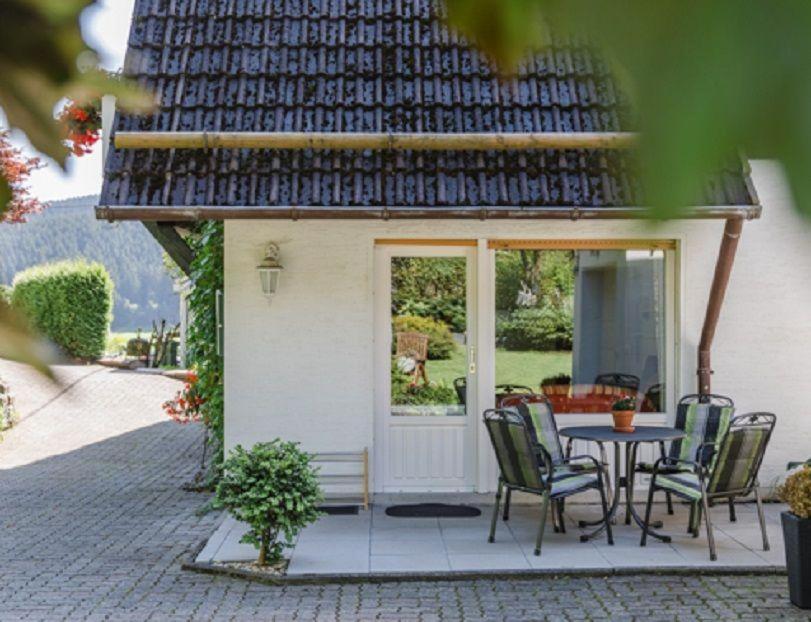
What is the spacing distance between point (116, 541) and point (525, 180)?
4877mm

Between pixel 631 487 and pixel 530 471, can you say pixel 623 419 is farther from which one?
pixel 530 471

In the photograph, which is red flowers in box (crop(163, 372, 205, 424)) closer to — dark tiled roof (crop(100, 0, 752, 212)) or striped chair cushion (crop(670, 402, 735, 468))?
dark tiled roof (crop(100, 0, 752, 212))

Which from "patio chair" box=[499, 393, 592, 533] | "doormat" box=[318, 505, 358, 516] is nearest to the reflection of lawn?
"patio chair" box=[499, 393, 592, 533]

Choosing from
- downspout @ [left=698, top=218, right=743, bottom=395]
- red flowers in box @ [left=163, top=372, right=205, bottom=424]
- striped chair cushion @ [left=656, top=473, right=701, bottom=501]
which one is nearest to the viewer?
striped chair cushion @ [left=656, top=473, right=701, bottom=501]

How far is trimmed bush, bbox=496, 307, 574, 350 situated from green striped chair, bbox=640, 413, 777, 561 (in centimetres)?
→ 203

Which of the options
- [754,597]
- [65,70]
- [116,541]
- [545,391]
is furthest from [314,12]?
[65,70]

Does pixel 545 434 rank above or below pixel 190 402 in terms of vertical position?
below

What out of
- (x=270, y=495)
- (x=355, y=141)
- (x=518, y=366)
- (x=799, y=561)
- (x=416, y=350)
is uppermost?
(x=355, y=141)

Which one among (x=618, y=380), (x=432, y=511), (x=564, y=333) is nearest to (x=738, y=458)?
(x=618, y=380)

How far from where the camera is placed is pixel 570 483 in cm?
834

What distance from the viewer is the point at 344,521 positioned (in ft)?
30.3

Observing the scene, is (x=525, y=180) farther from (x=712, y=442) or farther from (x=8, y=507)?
(x=8, y=507)

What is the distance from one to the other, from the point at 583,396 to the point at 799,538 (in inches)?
147

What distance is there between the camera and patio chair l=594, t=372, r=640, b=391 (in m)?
10.4
